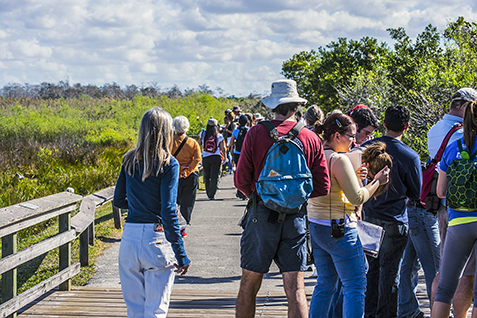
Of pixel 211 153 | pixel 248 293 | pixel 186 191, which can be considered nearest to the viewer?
pixel 248 293

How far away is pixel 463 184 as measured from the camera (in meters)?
3.33

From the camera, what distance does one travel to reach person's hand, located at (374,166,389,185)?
382 centimetres

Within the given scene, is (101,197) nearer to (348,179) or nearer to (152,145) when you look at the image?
(152,145)

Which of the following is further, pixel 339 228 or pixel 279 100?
pixel 279 100

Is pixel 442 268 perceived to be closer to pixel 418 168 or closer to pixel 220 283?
pixel 418 168

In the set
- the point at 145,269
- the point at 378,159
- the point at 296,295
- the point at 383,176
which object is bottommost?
the point at 296,295

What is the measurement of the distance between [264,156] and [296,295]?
101 centimetres

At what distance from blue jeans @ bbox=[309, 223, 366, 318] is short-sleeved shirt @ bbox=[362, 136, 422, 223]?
2.07ft

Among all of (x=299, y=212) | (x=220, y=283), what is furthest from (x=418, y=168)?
(x=220, y=283)

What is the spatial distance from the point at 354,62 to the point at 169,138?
24.3 meters

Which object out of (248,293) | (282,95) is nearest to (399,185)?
(282,95)

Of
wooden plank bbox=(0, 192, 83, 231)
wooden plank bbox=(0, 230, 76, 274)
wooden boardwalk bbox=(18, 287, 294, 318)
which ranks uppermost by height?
wooden plank bbox=(0, 192, 83, 231)

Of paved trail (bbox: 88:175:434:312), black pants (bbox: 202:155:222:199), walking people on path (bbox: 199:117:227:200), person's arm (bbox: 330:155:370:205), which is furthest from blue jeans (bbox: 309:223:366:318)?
black pants (bbox: 202:155:222:199)

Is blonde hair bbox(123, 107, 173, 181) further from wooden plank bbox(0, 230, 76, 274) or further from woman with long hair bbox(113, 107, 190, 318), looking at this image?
wooden plank bbox(0, 230, 76, 274)
